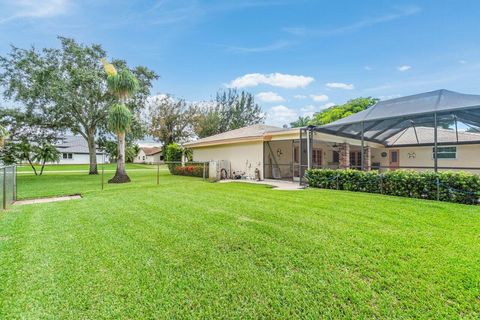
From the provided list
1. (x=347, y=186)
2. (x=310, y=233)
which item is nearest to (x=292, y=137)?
(x=347, y=186)

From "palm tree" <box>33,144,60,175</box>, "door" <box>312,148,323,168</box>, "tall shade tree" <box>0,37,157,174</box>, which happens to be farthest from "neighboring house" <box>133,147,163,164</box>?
"door" <box>312,148,323,168</box>

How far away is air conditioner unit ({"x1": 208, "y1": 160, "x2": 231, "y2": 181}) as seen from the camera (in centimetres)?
1489

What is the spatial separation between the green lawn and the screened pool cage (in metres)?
3.80

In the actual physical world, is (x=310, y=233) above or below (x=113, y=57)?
below

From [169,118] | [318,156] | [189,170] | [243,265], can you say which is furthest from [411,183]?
[169,118]

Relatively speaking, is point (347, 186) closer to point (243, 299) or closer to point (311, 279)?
point (311, 279)

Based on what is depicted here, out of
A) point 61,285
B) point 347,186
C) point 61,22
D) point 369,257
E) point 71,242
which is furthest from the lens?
point 61,22

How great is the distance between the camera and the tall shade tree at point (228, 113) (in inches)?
1228

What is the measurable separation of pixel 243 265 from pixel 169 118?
28469mm

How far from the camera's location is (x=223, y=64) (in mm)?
18125

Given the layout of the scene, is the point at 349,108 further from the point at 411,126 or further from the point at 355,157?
the point at 411,126

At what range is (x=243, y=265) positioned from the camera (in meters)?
3.41

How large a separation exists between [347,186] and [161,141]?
84.2ft

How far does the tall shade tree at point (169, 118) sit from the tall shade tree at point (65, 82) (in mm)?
8399
